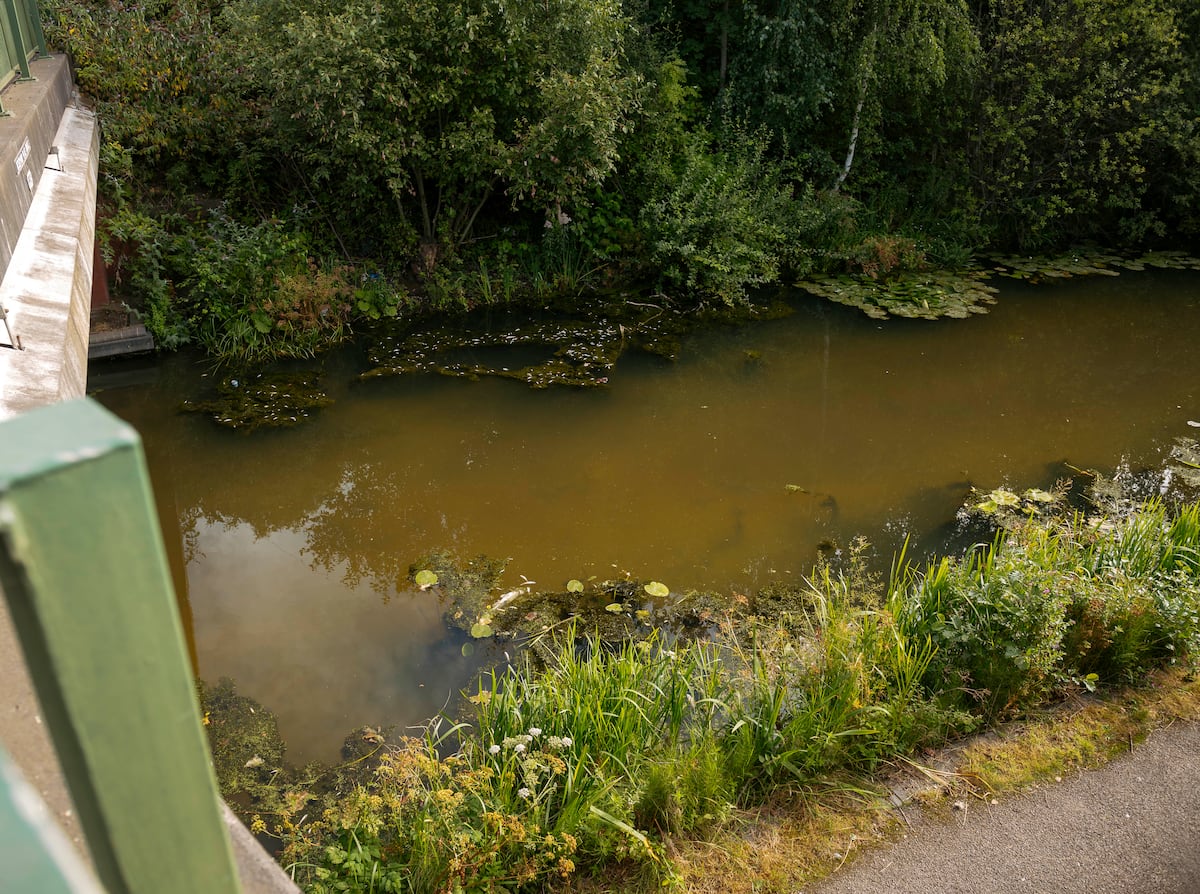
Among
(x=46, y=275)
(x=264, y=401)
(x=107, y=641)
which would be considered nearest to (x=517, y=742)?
(x=46, y=275)

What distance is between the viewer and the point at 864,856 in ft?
11.2

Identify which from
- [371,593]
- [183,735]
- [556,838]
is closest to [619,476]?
[371,593]

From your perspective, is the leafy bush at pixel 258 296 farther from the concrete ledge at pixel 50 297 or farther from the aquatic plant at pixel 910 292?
the aquatic plant at pixel 910 292

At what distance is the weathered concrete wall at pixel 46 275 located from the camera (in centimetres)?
273

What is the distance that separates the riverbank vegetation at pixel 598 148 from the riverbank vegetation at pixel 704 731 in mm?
6120

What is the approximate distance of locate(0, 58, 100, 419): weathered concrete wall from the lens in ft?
8.95

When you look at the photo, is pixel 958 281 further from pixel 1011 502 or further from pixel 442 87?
pixel 442 87

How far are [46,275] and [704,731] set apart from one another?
132 inches

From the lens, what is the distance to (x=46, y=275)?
11.7ft

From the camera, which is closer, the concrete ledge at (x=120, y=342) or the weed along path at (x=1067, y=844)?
the weed along path at (x=1067, y=844)

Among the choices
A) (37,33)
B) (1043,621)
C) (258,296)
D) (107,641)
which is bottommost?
(1043,621)

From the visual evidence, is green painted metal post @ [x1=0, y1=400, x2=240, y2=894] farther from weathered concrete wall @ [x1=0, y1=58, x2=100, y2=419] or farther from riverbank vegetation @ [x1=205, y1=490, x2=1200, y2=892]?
riverbank vegetation @ [x1=205, y1=490, x2=1200, y2=892]

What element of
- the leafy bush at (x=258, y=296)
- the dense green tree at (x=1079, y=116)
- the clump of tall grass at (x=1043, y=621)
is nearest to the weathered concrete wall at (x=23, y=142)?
the leafy bush at (x=258, y=296)

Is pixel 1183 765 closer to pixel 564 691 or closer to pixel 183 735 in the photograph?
pixel 564 691
